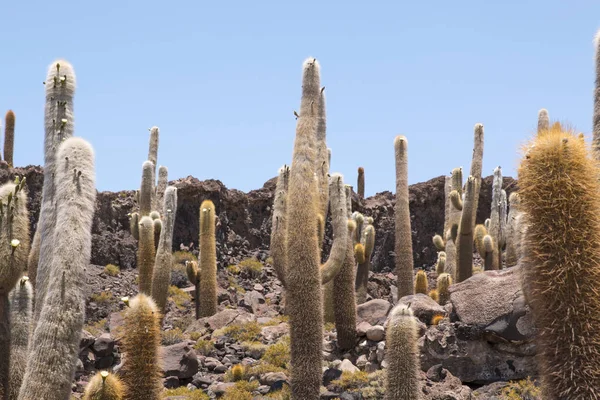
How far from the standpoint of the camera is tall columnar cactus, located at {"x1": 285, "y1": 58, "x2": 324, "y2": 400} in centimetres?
942

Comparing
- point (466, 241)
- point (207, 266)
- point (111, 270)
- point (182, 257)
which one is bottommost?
point (207, 266)

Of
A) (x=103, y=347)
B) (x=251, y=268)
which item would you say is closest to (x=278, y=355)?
(x=103, y=347)

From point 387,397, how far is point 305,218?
263 cm

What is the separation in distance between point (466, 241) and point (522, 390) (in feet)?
23.9

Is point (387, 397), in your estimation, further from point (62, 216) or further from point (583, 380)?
point (62, 216)

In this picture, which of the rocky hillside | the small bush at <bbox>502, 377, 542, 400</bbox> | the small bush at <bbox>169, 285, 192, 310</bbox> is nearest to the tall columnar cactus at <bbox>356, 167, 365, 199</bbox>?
the rocky hillside

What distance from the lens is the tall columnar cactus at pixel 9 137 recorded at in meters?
25.0

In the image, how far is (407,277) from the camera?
1728 cm

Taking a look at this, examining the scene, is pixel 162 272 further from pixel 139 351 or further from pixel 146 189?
pixel 139 351

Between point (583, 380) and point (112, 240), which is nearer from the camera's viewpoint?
point (583, 380)

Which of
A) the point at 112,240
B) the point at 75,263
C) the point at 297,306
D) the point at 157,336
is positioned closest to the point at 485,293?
the point at 297,306

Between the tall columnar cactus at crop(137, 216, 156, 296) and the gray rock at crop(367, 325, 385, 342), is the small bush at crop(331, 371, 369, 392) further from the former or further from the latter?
the tall columnar cactus at crop(137, 216, 156, 296)

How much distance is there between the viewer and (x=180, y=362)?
1230cm

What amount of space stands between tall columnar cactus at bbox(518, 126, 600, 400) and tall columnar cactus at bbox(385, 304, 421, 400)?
2311 millimetres
